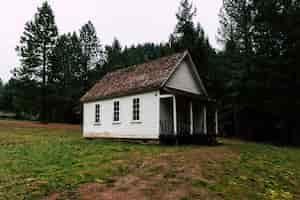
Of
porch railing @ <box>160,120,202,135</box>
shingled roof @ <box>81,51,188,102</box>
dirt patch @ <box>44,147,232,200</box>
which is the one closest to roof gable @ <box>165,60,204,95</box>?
shingled roof @ <box>81,51,188,102</box>

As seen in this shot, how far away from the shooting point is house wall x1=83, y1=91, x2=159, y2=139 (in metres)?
15.1

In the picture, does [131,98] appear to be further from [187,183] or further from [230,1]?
[230,1]

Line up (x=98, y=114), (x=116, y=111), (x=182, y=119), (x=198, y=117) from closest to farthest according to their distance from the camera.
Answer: (x=116, y=111)
(x=182, y=119)
(x=198, y=117)
(x=98, y=114)

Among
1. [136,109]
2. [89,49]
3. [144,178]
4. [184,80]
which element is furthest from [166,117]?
[89,49]

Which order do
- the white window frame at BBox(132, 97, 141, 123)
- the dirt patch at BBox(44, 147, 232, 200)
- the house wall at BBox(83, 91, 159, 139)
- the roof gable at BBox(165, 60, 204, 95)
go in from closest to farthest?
the dirt patch at BBox(44, 147, 232, 200) < the house wall at BBox(83, 91, 159, 139) < the white window frame at BBox(132, 97, 141, 123) < the roof gable at BBox(165, 60, 204, 95)

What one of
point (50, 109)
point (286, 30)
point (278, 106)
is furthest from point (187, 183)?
point (50, 109)

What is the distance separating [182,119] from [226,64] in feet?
38.8

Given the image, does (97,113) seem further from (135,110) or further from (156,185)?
(156,185)

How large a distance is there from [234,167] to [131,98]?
8998mm

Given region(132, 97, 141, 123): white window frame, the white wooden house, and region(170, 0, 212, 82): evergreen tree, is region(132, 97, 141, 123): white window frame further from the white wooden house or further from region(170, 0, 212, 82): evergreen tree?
region(170, 0, 212, 82): evergreen tree

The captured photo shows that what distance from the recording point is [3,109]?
55.6 m

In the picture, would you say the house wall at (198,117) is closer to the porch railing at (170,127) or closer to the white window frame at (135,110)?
the porch railing at (170,127)

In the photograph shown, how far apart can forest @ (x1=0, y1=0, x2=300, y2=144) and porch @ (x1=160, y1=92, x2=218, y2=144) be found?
6.98 m

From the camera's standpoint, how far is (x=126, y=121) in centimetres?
1680
